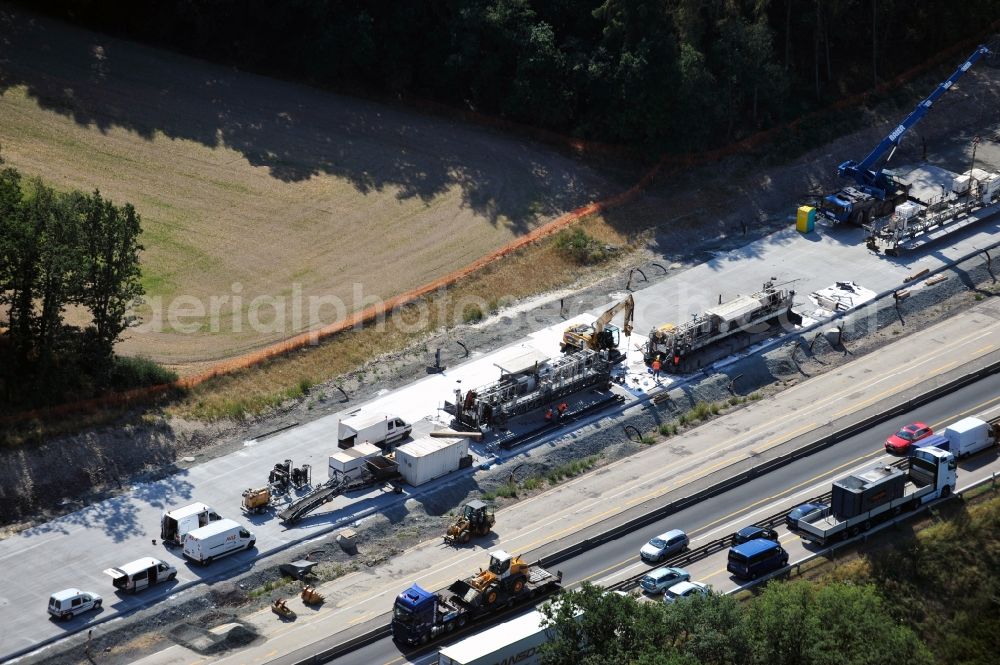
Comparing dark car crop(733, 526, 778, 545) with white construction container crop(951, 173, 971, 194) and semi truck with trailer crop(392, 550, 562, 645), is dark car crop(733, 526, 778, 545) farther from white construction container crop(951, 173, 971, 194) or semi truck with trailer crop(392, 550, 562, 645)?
white construction container crop(951, 173, 971, 194)

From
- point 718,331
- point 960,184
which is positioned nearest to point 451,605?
point 718,331

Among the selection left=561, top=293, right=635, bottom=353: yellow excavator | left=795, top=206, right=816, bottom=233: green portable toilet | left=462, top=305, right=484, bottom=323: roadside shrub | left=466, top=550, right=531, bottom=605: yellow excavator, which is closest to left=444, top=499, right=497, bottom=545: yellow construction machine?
left=466, top=550, right=531, bottom=605: yellow excavator

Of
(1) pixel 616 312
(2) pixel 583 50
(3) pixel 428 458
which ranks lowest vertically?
(3) pixel 428 458

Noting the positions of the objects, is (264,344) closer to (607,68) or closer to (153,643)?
(153,643)

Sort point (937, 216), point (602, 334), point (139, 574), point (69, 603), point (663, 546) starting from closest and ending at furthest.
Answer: point (69, 603) → point (139, 574) → point (663, 546) → point (602, 334) → point (937, 216)

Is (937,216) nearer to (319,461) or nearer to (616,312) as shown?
(616,312)

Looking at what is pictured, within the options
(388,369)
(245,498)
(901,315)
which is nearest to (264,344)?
(388,369)

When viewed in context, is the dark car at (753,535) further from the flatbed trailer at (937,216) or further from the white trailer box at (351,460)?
the flatbed trailer at (937,216)
